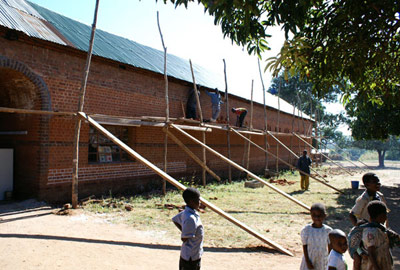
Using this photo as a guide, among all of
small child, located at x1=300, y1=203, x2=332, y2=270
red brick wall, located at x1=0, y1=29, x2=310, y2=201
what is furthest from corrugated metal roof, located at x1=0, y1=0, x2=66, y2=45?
small child, located at x1=300, y1=203, x2=332, y2=270

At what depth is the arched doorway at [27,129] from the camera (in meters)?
7.39

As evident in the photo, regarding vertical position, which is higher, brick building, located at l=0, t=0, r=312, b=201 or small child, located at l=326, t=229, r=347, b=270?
brick building, located at l=0, t=0, r=312, b=201

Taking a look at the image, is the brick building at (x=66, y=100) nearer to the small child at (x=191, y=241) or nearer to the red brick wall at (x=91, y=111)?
the red brick wall at (x=91, y=111)

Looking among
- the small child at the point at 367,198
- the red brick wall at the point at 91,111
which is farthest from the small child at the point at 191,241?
the red brick wall at the point at 91,111

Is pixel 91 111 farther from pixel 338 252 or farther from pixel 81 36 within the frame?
pixel 338 252

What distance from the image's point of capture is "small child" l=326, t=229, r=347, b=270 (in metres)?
2.56

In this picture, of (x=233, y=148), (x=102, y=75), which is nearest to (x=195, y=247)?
(x=102, y=75)

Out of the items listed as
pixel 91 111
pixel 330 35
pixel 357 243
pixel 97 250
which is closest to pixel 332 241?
pixel 357 243

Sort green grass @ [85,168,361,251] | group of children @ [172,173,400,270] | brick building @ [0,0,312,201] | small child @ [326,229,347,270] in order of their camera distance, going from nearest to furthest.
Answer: small child @ [326,229,347,270] < group of children @ [172,173,400,270] < green grass @ [85,168,361,251] < brick building @ [0,0,312,201]

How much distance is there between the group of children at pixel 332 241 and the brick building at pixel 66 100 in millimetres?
5736

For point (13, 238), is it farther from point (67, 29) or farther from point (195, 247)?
point (67, 29)

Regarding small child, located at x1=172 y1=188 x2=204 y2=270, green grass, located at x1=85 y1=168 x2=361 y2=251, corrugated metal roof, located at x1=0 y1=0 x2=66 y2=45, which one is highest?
corrugated metal roof, located at x1=0 y1=0 x2=66 y2=45

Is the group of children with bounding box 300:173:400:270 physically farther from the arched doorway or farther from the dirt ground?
the arched doorway

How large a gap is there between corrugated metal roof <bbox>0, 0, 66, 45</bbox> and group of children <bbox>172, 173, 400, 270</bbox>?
20.5 ft
